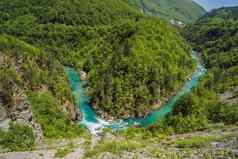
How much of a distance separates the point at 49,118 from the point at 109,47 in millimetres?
74030

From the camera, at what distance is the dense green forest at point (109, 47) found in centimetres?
9712

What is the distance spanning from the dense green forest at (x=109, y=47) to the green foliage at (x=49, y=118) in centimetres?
2281

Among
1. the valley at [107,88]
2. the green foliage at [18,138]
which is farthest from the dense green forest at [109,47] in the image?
the green foliage at [18,138]

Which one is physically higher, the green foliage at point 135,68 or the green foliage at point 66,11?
the green foliage at point 66,11

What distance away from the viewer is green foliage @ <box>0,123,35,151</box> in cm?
4272

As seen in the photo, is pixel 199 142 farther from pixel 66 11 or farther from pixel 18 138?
pixel 66 11

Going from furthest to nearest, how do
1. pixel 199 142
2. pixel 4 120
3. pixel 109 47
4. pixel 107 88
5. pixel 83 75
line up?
pixel 109 47 < pixel 83 75 < pixel 107 88 < pixel 4 120 < pixel 199 142

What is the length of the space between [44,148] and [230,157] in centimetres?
2113

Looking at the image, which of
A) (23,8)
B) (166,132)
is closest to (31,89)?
(166,132)

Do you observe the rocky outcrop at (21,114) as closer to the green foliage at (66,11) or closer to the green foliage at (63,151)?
the green foliage at (63,151)

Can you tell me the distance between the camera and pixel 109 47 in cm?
13550

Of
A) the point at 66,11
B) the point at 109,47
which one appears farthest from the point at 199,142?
the point at 66,11

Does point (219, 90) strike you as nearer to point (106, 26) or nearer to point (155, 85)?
point (155, 85)

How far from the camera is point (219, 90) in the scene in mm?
72438
